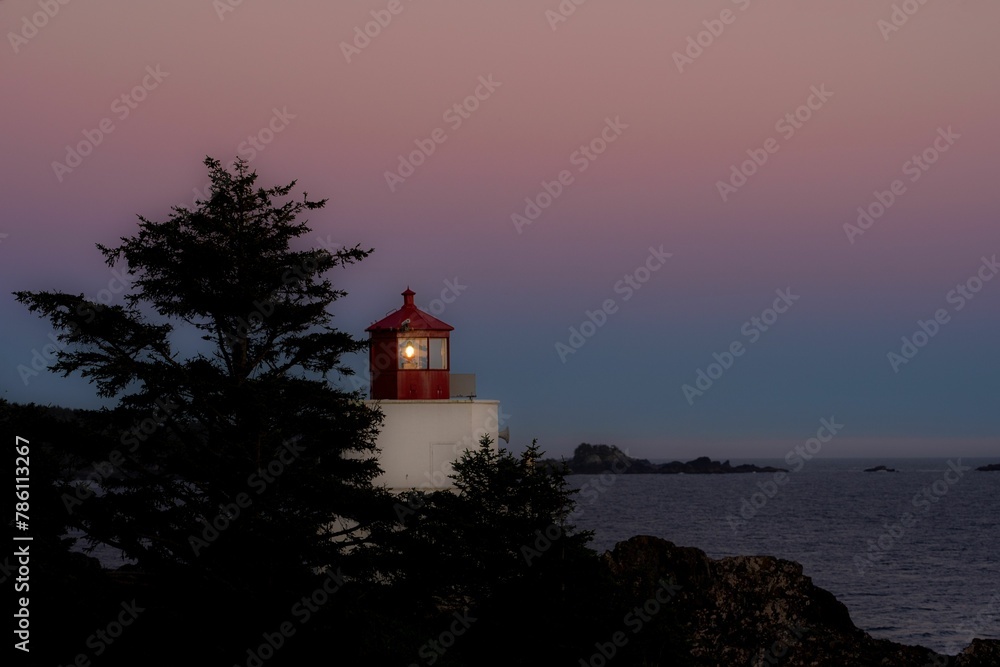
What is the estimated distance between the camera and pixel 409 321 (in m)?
34.3

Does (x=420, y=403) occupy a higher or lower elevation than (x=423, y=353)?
lower

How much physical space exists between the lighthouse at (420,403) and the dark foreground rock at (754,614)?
6145mm

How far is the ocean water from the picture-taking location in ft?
158

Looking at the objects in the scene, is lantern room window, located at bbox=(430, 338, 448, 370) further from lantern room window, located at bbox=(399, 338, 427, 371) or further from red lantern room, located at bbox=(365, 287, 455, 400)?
lantern room window, located at bbox=(399, 338, 427, 371)

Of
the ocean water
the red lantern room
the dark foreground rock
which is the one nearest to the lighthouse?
the red lantern room

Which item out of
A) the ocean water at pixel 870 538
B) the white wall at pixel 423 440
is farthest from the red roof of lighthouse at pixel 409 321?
the ocean water at pixel 870 538

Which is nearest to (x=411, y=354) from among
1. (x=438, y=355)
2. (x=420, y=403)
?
(x=438, y=355)

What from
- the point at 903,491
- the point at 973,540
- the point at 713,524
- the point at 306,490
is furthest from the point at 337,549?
the point at 903,491

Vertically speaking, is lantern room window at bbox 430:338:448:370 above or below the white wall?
above

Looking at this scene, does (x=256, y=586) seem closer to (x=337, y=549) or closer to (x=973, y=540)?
(x=337, y=549)

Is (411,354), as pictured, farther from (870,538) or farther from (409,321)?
(870,538)

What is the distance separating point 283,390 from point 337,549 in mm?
3725

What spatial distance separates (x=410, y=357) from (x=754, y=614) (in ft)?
42.9

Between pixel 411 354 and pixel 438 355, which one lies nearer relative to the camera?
pixel 411 354
